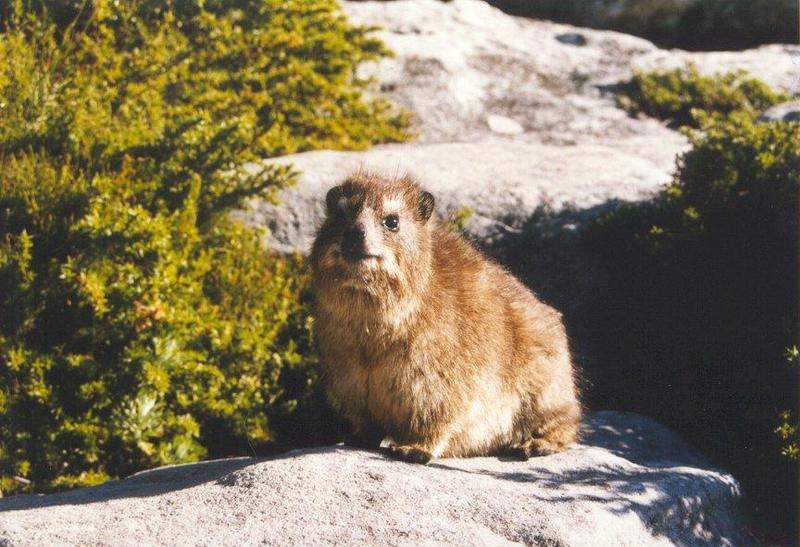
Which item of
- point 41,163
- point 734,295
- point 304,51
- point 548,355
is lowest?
point 548,355

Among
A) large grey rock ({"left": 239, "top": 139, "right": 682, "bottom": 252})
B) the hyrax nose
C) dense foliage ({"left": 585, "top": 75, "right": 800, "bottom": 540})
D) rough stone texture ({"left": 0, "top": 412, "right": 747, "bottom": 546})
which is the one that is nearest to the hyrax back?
the hyrax nose

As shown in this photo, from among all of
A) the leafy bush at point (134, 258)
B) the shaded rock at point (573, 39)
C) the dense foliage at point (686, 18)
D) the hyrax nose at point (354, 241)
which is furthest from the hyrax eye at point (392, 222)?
the dense foliage at point (686, 18)

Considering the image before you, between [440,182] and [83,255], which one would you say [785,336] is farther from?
[83,255]

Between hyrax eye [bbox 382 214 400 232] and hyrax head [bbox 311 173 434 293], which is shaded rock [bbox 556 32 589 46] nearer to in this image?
hyrax head [bbox 311 173 434 293]

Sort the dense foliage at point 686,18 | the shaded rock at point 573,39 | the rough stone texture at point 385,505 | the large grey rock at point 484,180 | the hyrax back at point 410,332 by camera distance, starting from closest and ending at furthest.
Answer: the rough stone texture at point 385,505, the hyrax back at point 410,332, the large grey rock at point 484,180, the shaded rock at point 573,39, the dense foliage at point 686,18

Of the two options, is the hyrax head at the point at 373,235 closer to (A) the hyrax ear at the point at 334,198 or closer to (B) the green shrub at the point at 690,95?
(A) the hyrax ear at the point at 334,198

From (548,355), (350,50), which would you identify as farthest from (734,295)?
(350,50)
